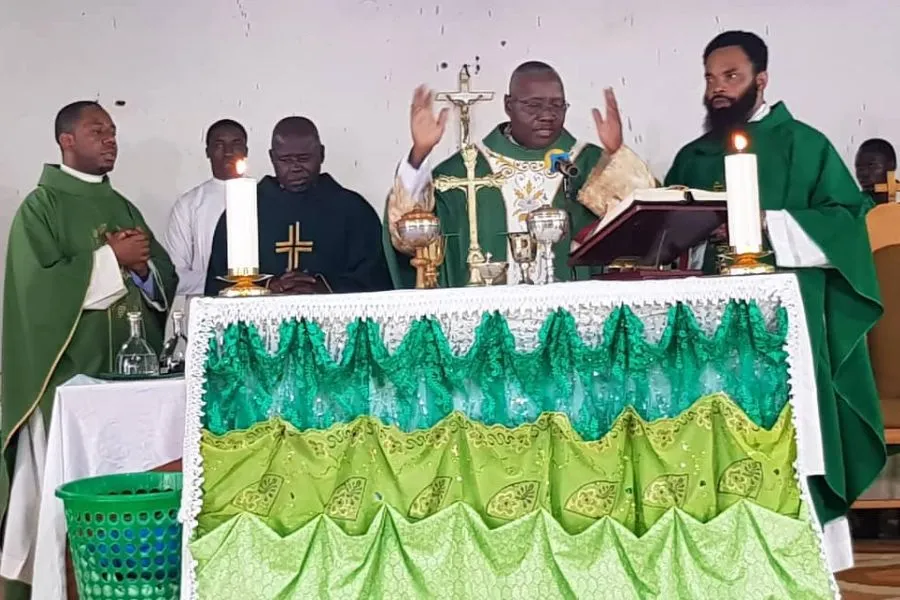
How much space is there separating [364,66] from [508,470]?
2.57 meters

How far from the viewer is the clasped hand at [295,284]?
13.0 ft

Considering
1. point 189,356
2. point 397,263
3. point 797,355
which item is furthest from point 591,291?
point 397,263

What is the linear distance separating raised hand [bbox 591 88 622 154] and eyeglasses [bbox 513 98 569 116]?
183 millimetres

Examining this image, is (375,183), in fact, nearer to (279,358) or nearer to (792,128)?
(792,128)

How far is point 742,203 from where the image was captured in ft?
7.41

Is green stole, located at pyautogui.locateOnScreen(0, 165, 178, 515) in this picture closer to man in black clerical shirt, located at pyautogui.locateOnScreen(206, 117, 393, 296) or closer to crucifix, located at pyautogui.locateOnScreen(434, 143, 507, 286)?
man in black clerical shirt, located at pyautogui.locateOnScreen(206, 117, 393, 296)

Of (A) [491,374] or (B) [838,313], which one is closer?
(A) [491,374]

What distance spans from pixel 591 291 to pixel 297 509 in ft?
2.65

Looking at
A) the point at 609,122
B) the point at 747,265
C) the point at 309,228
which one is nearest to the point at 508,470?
the point at 747,265

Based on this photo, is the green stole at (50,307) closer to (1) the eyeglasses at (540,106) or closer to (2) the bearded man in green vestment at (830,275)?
(1) the eyeglasses at (540,106)

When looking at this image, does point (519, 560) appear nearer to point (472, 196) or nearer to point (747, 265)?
point (747, 265)

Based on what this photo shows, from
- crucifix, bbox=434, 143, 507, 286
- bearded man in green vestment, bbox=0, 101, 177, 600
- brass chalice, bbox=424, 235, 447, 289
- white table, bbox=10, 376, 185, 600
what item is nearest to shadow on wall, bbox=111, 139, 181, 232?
bearded man in green vestment, bbox=0, 101, 177, 600

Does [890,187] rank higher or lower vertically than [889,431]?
higher

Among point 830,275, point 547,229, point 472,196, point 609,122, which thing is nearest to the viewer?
point 547,229
